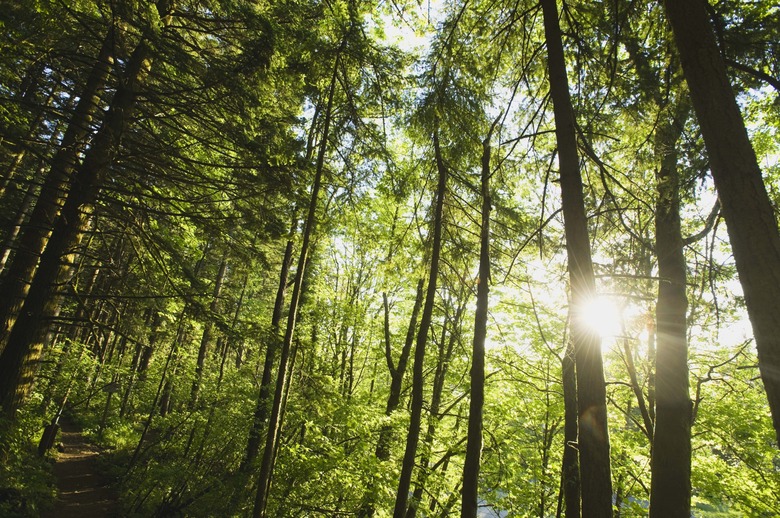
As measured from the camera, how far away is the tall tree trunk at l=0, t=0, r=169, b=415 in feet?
16.6

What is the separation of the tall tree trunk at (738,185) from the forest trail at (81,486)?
1202 centimetres

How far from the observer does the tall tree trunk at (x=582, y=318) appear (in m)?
2.56

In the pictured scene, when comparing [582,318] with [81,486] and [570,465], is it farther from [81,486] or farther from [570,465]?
[81,486]

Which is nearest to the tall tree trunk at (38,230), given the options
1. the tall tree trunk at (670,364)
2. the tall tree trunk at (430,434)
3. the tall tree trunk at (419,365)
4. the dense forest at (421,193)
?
the dense forest at (421,193)

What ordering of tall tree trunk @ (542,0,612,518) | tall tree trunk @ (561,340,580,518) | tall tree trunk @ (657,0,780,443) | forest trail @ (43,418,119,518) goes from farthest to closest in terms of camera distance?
forest trail @ (43,418,119,518)
tall tree trunk @ (561,340,580,518)
tall tree trunk @ (542,0,612,518)
tall tree trunk @ (657,0,780,443)

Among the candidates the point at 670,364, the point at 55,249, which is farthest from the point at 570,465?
the point at 55,249

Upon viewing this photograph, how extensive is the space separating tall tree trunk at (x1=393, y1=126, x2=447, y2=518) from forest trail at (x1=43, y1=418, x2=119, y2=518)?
7.97 metres

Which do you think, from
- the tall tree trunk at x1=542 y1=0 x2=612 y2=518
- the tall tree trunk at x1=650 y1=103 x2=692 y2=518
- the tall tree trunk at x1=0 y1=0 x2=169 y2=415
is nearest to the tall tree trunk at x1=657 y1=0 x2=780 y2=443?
the tall tree trunk at x1=542 y1=0 x2=612 y2=518

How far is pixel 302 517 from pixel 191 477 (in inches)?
128

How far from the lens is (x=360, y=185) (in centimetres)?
633

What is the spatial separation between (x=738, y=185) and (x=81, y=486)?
15468 mm

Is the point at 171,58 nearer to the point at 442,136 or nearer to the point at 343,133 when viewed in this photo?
the point at 343,133

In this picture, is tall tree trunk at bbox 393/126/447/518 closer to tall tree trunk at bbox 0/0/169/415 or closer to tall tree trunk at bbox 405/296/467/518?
tall tree trunk at bbox 405/296/467/518

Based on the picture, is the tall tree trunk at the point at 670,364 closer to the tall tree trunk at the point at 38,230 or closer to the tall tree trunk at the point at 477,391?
the tall tree trunk at the point at 477,391
